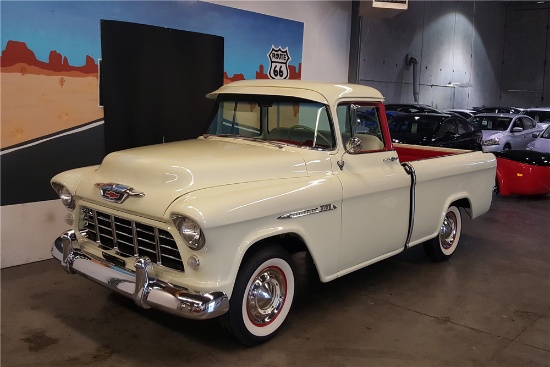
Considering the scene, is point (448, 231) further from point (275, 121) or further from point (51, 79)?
point (51, 79)

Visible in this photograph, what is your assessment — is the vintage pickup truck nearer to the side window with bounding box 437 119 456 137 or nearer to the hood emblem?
the hood emblem

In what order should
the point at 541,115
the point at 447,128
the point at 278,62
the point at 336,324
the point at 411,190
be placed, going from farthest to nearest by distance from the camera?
1. the point at 541,115
2. the point at 447,128
3. the point at 278,62
4. the point at 411,190
5. the point at 336,324

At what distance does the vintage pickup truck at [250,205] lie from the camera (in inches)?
132

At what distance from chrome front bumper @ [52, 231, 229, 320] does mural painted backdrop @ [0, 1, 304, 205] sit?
217 cm

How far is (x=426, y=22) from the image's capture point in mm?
17922

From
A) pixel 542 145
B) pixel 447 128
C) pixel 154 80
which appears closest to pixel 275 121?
pixel 154 80

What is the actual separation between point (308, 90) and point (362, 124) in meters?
0.62

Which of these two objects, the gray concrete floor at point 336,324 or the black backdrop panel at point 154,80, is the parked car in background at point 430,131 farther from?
the gray concrete floor at point 336,324

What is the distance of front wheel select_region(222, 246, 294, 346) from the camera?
11.7 ft

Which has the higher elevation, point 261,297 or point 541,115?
point 541,115

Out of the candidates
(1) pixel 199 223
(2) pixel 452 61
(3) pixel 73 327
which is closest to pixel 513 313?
(1) pixel 199 223

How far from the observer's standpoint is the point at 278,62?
8062 millimetres

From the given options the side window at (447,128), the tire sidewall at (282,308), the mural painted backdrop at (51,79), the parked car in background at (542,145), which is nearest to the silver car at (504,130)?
the parked car in background at (542,145)

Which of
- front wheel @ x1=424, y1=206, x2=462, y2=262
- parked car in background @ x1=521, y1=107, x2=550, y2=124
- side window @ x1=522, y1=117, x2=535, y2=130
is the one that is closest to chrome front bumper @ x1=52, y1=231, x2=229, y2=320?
front wheel @ x1=424, y1=206, x2=462, y2=262
